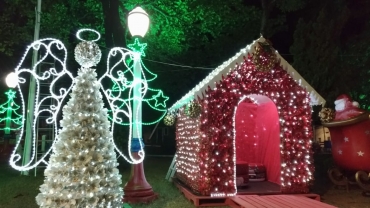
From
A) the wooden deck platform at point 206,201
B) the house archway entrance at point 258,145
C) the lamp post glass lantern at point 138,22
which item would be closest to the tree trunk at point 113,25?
the house archway entrance at point 258,145

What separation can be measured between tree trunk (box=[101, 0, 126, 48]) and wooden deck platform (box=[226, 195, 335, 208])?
9.11m

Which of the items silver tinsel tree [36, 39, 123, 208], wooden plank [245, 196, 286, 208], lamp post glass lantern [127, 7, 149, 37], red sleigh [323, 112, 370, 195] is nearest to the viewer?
silver tinsel tree [36, 39, 123, 208]

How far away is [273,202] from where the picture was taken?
24.4 feet

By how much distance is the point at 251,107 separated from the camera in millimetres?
11836

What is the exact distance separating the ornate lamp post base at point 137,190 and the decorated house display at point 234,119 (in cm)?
123

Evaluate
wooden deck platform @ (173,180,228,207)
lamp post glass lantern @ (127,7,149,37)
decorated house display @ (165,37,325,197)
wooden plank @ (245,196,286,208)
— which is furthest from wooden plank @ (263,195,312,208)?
lamp post glass lantern @ (127,7,149,37)

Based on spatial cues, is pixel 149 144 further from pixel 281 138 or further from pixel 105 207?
pixel 105 207

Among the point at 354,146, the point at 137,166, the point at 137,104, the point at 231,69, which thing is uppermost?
the point at 231,69

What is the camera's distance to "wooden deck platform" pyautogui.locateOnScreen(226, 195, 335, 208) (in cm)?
708

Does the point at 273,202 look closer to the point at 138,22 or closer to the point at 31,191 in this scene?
the point at 138,22

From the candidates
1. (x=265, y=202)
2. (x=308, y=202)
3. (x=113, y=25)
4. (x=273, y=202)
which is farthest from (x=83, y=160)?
(x=113, y=25)

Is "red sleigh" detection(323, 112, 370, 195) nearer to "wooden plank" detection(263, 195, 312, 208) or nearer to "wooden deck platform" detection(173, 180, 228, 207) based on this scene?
"wooden plank" detection(263, 195, 312, 208)

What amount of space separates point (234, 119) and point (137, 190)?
114 inches

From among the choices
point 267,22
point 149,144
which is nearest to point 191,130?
point 267,22
